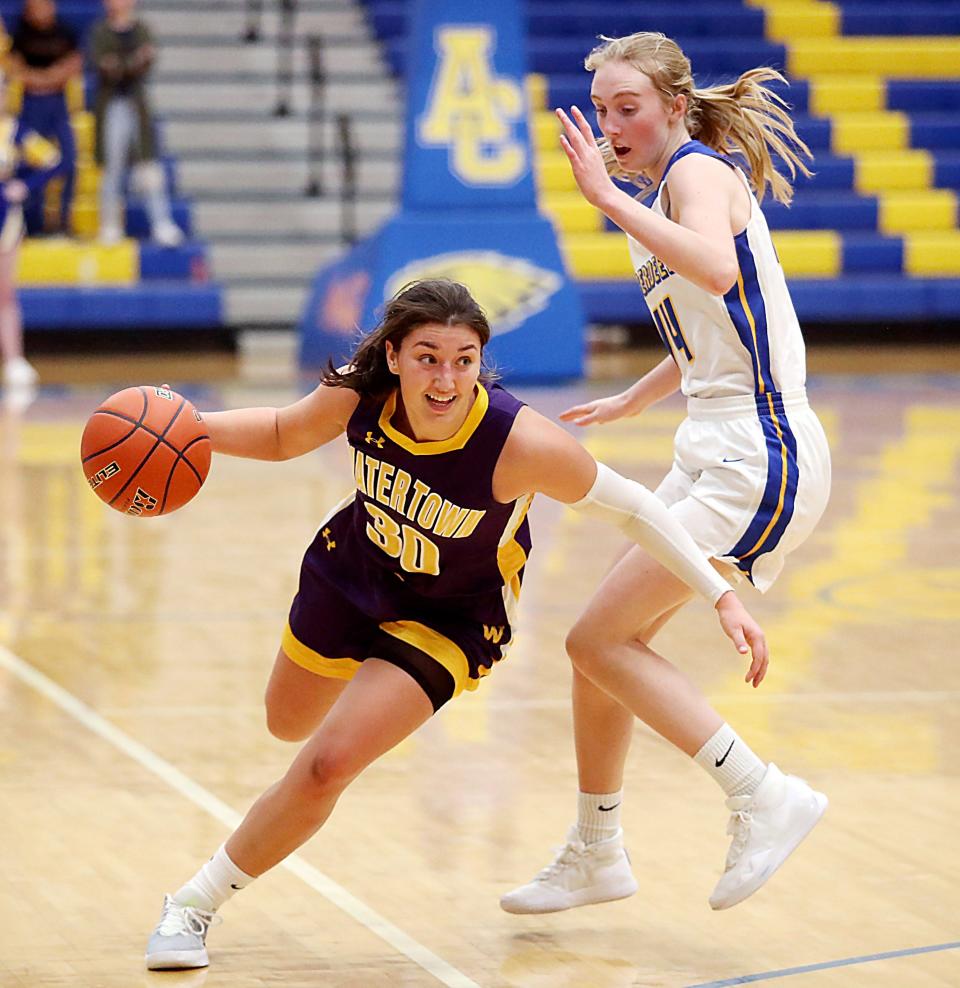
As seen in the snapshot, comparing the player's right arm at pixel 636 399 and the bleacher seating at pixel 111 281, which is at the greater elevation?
the player's right arm at pixel 636 399

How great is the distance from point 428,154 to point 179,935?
30.8 feet

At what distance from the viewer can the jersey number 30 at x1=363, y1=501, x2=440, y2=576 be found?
10.9 ft

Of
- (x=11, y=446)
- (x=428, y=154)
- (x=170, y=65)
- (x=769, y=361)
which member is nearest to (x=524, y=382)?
(x=428, y=154)

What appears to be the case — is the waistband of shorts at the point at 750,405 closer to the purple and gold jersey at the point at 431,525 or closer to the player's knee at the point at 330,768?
the purple and gold jersey at the point at 431,525

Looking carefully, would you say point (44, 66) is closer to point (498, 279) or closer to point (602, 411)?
point (498, 279)

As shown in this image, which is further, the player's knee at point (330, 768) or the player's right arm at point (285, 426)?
the player's right arm at point (285, 426)

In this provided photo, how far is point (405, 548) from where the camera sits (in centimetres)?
335

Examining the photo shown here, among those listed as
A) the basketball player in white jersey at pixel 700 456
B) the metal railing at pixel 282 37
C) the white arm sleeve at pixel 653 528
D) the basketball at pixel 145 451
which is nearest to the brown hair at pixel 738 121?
the basketball player in white jersey at pixel 700 456

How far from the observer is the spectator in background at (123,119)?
1411 cm

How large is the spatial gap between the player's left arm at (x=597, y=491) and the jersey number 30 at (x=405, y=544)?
0.49ft

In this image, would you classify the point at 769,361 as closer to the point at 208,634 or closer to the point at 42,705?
the point at 42,705

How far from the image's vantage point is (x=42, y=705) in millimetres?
5047

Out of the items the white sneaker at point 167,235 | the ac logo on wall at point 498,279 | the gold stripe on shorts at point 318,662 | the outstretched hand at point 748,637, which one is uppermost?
the outstretched hand at point 748,637

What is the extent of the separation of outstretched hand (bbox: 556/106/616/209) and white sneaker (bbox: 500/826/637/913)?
1.17 meters
